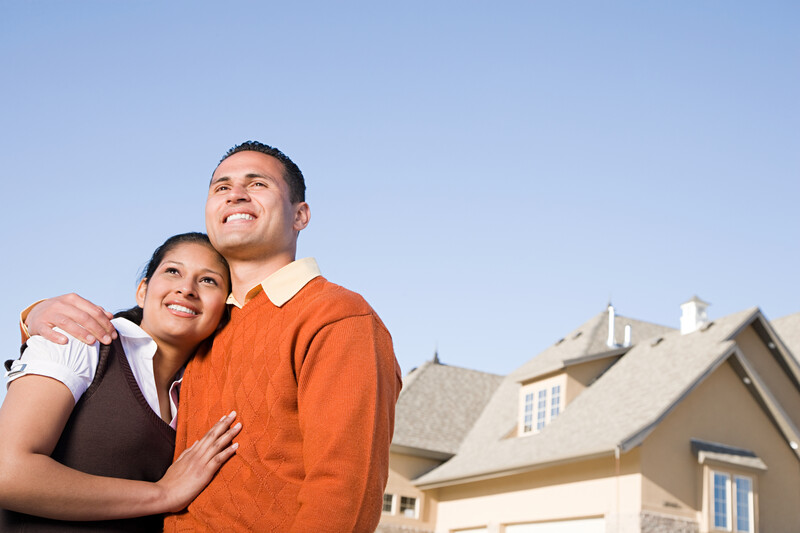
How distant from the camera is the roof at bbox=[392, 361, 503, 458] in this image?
23.4m

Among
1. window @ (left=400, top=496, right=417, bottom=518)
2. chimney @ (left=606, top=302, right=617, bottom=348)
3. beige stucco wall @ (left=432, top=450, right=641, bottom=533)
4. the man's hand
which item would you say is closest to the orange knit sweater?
the man's hand

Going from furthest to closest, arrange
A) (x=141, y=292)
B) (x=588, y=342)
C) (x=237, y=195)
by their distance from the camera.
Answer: (x=588, y=342), (x=141, y=292), (x=237, y=195)

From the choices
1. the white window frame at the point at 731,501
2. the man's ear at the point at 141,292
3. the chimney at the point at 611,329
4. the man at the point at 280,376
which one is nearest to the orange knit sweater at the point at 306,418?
the man at the point at 280,376

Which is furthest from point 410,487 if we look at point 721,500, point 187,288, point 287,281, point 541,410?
point 287,281

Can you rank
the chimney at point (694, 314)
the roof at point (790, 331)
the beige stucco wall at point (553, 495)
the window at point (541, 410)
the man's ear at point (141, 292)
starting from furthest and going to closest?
the roof at point (790, 331) < the window at point (541, 410) < the chimney at point (694, 314) < the beige stucco wall at point (553, 495) < the man's ear at point (141, 292)

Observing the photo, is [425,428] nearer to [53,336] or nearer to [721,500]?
[721,500]

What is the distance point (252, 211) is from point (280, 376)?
2.66ft

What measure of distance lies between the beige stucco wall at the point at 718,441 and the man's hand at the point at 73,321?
1431 centimetres

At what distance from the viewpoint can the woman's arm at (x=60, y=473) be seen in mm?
2789

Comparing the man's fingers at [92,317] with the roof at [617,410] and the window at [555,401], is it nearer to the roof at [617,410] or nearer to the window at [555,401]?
the roof at [617,410]

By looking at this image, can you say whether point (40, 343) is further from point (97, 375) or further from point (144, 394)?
point (144, 394)

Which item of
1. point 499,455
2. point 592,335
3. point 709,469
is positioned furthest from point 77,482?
point 592,335

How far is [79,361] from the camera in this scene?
10.00ft

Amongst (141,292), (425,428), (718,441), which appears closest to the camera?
(141,292)
